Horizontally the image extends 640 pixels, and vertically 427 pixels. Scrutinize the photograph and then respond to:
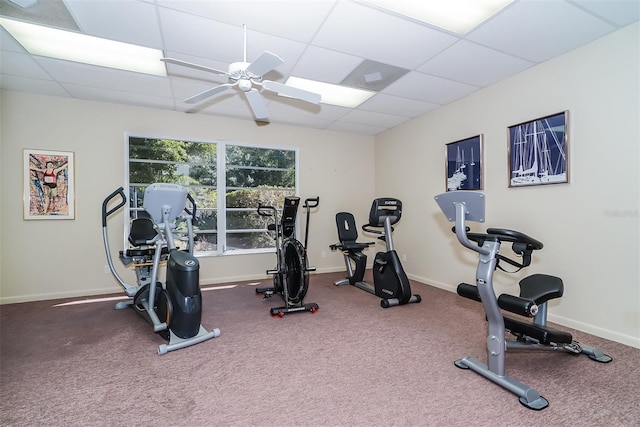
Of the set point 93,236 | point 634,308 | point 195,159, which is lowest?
point 634,308

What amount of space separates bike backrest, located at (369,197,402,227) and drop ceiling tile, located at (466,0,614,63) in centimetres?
202

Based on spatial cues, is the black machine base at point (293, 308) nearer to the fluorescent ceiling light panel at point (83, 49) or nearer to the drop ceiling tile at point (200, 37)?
the drop ceiling tile at point (200, 37)

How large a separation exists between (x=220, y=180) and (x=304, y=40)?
2.89 m

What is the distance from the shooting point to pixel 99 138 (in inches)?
167

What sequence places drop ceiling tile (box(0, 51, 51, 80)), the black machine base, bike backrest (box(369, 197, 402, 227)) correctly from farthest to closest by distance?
bike backrest (box(369, 197, 402, 227)) < the black machine base < drop ceiling tile (box(0, 51, 51, 80))

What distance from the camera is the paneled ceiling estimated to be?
7.63ft

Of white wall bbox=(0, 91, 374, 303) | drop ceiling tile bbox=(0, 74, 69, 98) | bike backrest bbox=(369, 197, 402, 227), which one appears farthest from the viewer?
bike backrest bbox=(369, 197, 402, 227)

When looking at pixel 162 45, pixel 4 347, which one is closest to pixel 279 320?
pixel 4 347

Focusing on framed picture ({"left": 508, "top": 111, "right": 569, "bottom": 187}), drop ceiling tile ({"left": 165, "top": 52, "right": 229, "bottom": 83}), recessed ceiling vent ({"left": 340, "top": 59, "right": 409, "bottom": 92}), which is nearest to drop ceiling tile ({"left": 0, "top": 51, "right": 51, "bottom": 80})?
drop ceiling tile ({"left": 165, "top": 52, "right": 229, "bottom": 83})

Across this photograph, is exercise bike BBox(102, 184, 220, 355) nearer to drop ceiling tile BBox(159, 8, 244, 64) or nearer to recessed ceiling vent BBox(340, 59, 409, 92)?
drop ceiling tile BBox(159, 8, 244, 64)

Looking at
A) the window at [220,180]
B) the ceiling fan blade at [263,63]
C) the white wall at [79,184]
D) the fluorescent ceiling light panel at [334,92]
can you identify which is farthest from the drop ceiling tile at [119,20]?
the window at [220,180]

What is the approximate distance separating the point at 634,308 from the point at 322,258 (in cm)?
410

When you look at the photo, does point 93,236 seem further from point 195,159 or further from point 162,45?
point 162,45

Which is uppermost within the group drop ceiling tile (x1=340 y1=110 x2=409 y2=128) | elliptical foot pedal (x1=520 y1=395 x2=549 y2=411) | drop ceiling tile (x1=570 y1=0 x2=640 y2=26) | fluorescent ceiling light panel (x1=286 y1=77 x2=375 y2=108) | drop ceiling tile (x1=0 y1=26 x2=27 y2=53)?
fluorescent ceiling light panel (x1=286 y1=77 x2=375 y2=108)
